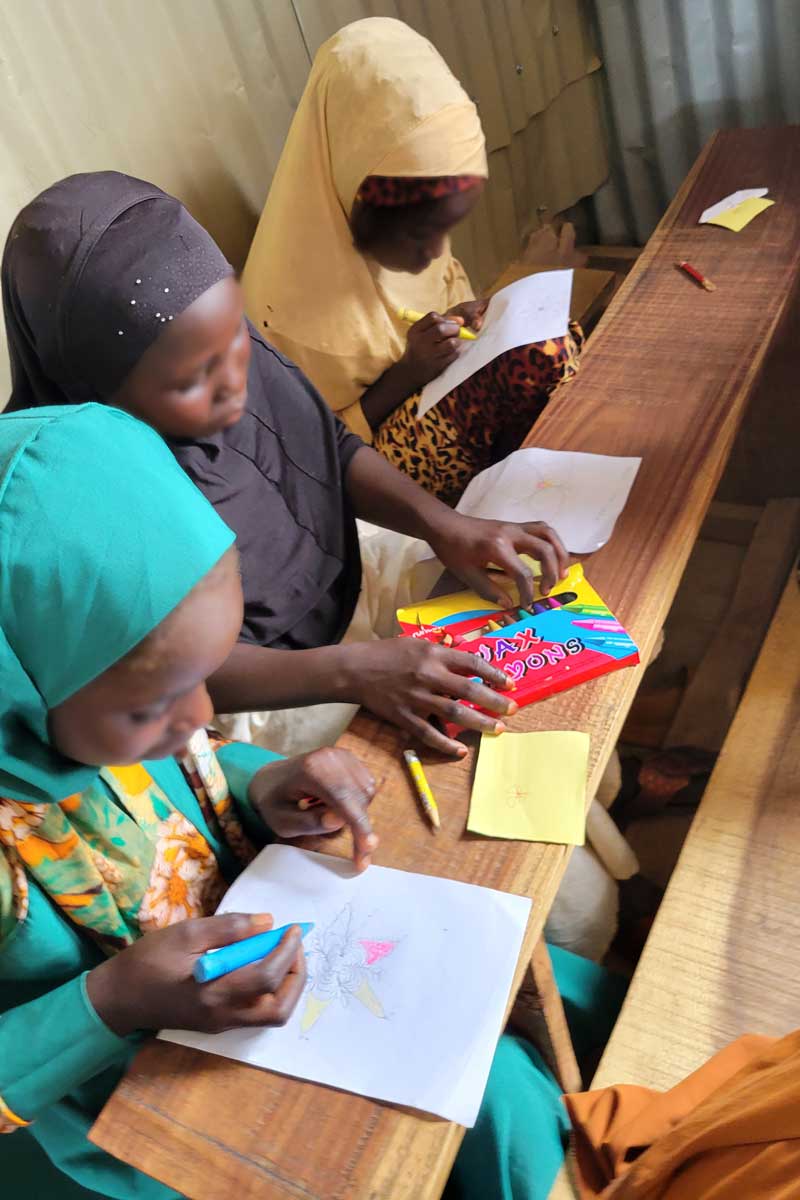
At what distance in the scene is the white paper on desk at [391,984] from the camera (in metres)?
0.75

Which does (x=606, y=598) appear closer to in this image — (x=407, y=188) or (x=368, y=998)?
(x=368, y=998)

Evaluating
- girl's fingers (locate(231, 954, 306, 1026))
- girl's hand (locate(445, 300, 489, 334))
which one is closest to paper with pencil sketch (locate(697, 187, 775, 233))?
girl's hand (locate(445, 300, 489, 334))

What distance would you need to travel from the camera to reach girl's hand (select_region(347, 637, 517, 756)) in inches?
39.6

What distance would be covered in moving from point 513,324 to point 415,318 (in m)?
0.28

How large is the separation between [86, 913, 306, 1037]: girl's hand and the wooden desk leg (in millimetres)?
278

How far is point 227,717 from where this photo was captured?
1.36m

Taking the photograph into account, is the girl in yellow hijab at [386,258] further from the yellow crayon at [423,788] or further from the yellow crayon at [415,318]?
the yellow crayon at [423,788]

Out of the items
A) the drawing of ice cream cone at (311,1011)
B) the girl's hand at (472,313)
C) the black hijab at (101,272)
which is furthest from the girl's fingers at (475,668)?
the girl's hand at (472,313)

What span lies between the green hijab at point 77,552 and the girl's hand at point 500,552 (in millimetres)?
593

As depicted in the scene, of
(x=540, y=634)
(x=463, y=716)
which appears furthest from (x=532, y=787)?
(x=540, y=634)

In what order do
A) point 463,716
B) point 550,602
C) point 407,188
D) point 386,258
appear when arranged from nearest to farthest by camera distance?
point 463,716 < point 550,602 < point 407,188 < point 386,258

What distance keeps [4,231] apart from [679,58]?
6.64 ft

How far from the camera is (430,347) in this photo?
1.87m

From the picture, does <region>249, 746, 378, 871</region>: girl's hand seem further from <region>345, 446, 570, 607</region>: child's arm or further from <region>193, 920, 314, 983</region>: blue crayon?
<region>345, 446, 570, 607</region>: child's arm
